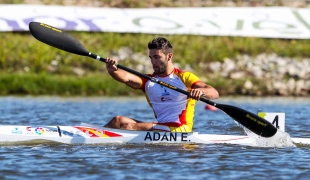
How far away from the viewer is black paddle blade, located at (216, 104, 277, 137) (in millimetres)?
10805

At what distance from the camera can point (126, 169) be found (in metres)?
8.83

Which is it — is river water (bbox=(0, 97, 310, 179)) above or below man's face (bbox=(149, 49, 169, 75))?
below

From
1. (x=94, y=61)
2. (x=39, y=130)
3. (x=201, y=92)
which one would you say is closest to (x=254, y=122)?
(x=201, y=92)

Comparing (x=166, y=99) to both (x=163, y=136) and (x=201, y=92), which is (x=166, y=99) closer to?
(x=163, y=136)

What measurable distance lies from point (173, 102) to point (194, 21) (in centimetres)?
1389

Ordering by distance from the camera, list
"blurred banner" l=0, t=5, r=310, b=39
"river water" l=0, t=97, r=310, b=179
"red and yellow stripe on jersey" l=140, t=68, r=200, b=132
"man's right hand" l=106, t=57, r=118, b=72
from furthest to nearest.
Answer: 1. "blurred banner" l=0, t=5, r=310, b=39
2. "red and yellow stripe on jersey" l=140, t=68, r=200, b=132
3. "man's right hand" l=106, t=57, r=118, b=72
4. "river water" l=0, t=97, r=310, b=179

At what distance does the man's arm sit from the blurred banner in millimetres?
13255

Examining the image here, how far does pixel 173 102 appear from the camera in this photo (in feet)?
35.9

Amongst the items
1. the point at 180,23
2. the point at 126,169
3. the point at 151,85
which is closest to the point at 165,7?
the point at 180,23

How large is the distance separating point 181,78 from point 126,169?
2.47 m

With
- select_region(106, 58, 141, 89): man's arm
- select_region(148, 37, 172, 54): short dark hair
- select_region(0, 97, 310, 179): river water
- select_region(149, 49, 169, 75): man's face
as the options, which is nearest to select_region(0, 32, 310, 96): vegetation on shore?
select_region(0, 97, 310, 179): river water

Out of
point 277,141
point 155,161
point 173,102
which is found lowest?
point 155,161

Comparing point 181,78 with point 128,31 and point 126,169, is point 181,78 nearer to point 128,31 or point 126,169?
point 126,169

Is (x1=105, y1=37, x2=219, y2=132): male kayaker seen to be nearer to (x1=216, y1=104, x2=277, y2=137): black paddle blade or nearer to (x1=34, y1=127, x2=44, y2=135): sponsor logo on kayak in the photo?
(x1=216, y1=104, x2=277, y2=137): black paddle blade
